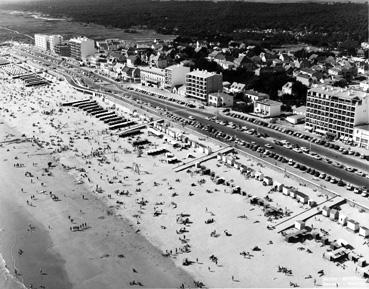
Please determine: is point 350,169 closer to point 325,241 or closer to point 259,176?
point 259,176

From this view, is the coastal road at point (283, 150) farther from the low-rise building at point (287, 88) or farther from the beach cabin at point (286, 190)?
the low-rise building at point (287, 88)

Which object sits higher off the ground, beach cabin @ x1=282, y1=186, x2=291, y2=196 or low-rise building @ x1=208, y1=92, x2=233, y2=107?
low-rise building @ x1=208, y1=92, x2=233, y2=107

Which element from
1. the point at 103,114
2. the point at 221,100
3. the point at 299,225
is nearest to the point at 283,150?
the point at 299,225

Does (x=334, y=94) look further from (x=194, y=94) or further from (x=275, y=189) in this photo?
(x=194, y=94)

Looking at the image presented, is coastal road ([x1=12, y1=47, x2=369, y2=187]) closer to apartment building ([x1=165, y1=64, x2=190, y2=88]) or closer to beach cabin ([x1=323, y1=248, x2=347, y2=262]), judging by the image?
apartment building ([x1=165, y1=64, x2=190, y2=88])

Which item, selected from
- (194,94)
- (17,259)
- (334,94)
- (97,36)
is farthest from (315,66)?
(97,36)

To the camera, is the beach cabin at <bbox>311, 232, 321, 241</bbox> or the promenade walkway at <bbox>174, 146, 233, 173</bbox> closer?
the beach cabin at <bbox>311, 232, 321, 241</bbox>

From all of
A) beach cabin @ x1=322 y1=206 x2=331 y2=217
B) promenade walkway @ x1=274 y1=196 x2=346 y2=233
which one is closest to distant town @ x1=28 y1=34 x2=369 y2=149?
promenade walkway @ x1=274 y1=196 x2=346 y2=233
